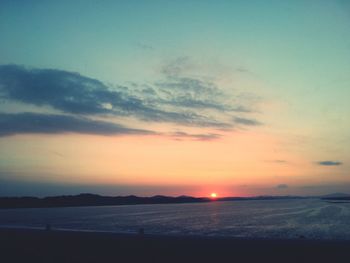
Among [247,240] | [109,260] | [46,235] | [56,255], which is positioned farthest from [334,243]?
[46,235]

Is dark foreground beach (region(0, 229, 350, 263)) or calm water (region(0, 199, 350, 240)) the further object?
calm water (region(0, 199, 350, 240))

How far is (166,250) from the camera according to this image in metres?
21.1

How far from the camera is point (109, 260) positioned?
60.3ft

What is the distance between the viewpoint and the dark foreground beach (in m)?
18.5

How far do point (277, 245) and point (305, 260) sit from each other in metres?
4.16

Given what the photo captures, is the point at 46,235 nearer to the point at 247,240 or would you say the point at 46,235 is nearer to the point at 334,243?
the point at 247,240

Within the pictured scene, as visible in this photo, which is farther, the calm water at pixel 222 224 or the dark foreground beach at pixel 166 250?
the calm water at pixel 222 224

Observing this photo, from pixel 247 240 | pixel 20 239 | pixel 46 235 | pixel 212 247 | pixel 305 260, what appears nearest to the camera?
pixel 305 260

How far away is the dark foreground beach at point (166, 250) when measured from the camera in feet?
60.7

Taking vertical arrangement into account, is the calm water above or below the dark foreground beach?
below

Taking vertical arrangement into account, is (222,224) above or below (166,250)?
below

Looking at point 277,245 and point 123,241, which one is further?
point 123,241

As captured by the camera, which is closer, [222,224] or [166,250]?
[166,250]

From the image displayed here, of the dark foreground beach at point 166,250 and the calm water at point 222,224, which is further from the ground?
the dark foreground beach at point 166,250
